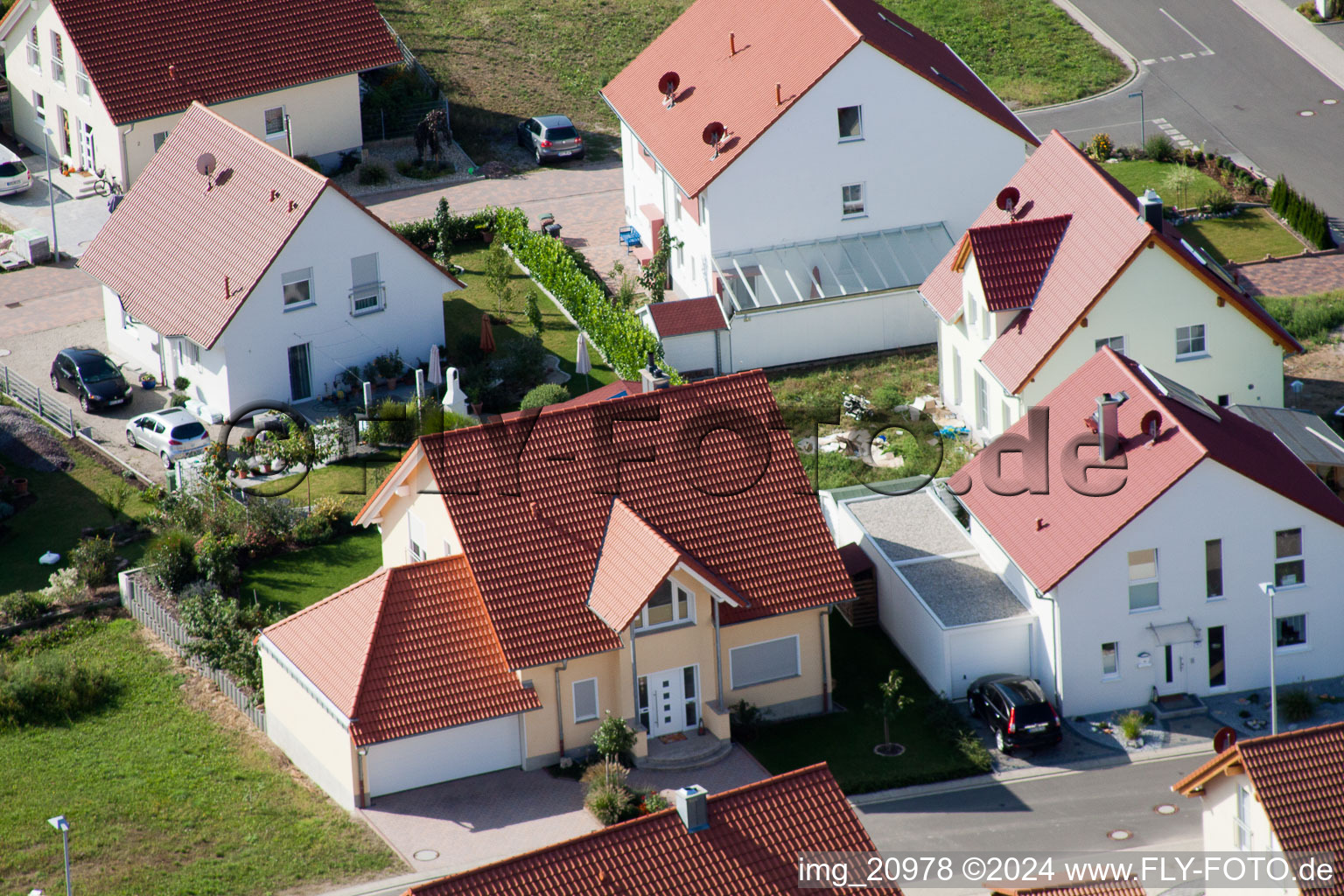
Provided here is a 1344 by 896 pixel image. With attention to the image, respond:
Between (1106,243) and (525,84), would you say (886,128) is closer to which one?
(1106,243)

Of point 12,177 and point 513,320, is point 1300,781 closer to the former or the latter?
point 513,320

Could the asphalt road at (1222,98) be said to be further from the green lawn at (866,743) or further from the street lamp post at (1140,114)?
the green lawn at (866,743)

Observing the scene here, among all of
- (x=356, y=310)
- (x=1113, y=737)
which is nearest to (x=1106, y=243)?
(x=1113, y=737)

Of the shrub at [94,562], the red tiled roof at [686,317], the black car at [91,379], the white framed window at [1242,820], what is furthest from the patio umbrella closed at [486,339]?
the white framed window at [1242,820]

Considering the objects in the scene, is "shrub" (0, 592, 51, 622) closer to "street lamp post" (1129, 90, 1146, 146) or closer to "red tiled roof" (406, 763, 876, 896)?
"red tiled roof" (406, 763, 876, 896)

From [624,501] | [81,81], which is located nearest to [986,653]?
[624,501]
